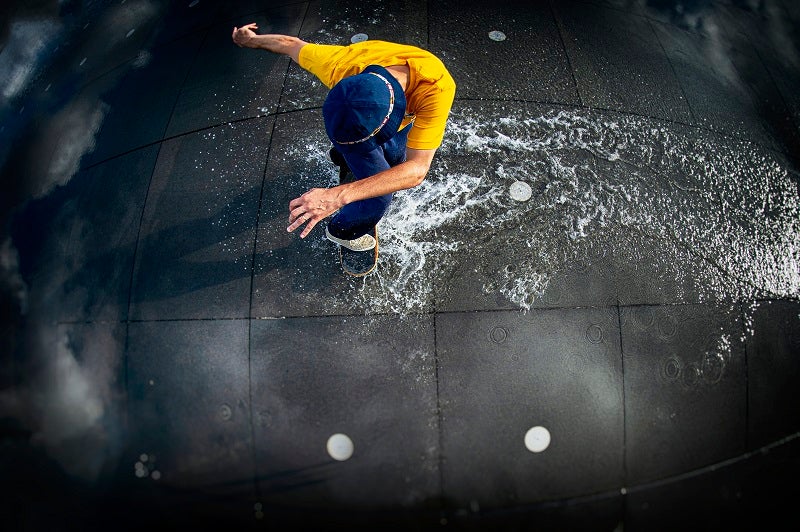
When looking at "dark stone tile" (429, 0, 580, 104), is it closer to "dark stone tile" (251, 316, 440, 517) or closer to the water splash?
the water splash

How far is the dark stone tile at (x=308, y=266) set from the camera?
9.70 feet

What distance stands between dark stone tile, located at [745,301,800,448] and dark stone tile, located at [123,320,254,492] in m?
3.08

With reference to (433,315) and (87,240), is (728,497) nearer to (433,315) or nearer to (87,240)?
(433,315)

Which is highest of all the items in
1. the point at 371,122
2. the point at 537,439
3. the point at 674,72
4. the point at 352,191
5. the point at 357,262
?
the point at 371,122

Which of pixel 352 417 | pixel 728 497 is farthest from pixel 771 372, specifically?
pixel 352 417

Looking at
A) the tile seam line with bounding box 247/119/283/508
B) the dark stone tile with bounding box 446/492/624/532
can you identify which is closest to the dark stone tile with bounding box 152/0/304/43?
the tile seam line with bounding box 247/119/283/508

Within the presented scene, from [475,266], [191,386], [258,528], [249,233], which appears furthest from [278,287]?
[258,528]

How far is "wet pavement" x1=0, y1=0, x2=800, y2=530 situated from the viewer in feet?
9.28

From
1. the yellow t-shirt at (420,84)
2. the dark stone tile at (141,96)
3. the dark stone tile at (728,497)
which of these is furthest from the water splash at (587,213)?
the dark stone tile at (141,96)

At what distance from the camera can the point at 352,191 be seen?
8.23 feet

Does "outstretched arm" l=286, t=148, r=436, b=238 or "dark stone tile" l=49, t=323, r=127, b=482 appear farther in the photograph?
"dark stone tile" l=49, t=323, r=127, b=482

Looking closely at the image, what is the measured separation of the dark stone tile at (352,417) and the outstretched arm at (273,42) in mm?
1860

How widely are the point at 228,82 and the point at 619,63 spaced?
2981 mm

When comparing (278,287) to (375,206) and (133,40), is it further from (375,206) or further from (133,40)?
(133,40)
